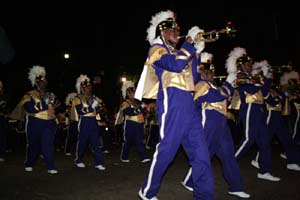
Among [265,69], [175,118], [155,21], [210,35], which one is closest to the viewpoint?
[175,118]

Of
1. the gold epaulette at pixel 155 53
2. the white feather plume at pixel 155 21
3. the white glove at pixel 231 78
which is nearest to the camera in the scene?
the gold epaulette at pixel 155 53

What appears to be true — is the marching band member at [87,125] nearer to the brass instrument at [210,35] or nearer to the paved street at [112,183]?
the paved street at [112,183]

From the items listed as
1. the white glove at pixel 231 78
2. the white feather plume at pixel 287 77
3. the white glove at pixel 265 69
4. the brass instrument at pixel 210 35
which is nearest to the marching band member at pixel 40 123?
the white glove at pixel 231 78

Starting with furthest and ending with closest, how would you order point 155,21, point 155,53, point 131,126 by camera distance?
1. point 131,126
2. point 155,21
3. point 155,53

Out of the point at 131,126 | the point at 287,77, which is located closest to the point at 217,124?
the point at 131,126

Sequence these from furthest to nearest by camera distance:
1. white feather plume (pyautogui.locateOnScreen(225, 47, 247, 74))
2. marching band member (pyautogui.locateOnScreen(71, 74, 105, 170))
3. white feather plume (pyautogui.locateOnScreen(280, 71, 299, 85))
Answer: white feather plume (pyautogui.locateOnScreen(280, 71, 299, 85)), marching band member (pyautogui.locateOnScreen(71, 74, 105, 170)), white feather plume (pyautogui.locateOnScreen(225, 47, 247, 74))

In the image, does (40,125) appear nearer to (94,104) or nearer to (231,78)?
(94,104)

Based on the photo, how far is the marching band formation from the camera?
5141mm

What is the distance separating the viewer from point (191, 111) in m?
5.22

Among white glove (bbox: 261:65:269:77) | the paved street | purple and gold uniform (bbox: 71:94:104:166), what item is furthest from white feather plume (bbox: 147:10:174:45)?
purple and gold uniform (bbox: 71:94:104:166)

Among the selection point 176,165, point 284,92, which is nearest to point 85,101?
point 176,165

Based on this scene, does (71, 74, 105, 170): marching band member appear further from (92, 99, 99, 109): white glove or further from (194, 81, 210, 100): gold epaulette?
(194, 81, 210, 100): gold epaulette

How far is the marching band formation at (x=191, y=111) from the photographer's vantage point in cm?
514

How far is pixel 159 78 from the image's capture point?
5527mm
